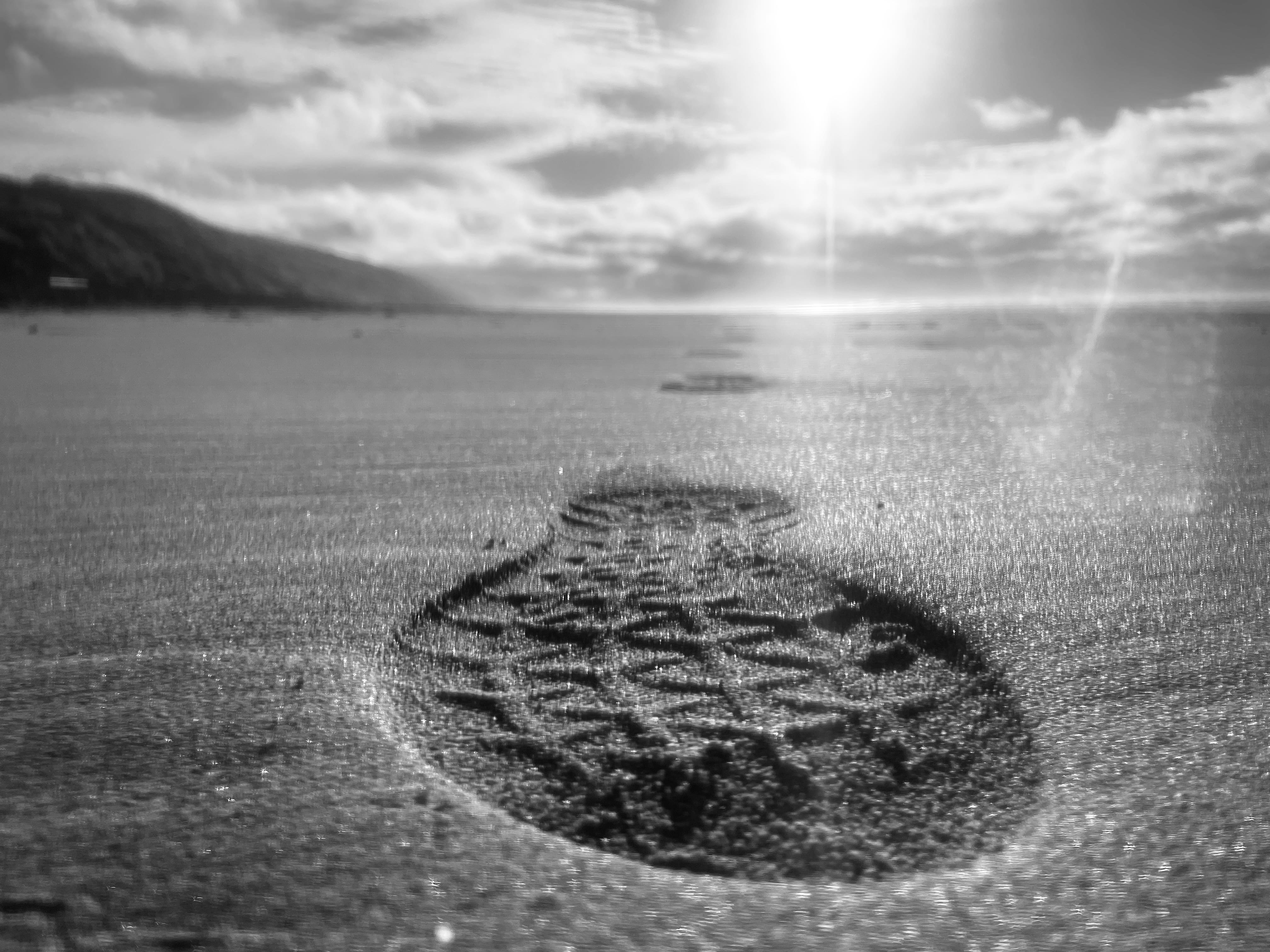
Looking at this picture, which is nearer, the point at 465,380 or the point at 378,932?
the point at 378,932

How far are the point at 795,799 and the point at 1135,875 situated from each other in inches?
17.4

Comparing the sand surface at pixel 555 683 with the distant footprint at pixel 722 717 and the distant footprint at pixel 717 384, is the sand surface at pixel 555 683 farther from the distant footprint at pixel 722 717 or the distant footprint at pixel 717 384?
the distant footprint at pixel 717 384

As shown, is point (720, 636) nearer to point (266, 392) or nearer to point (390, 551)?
point (390, 551)

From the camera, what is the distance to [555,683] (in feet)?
5.97

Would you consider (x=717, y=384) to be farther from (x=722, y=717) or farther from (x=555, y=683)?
(x=722, y=717)

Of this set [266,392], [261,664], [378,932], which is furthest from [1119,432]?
[266,392]

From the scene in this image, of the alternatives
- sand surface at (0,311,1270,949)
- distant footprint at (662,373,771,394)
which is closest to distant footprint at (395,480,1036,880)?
sand surface at (0,311,1270,949)

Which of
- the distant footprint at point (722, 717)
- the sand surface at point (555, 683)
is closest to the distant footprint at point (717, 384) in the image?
the sand surface at point (555, 683)

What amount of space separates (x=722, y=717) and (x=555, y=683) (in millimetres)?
334

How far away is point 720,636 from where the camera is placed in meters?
2.04

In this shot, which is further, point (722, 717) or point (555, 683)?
point (555, 683)

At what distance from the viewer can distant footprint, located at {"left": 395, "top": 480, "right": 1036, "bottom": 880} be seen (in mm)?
1358

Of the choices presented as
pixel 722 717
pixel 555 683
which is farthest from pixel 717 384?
pixel 722 717

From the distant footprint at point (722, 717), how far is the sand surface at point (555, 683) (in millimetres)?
12
